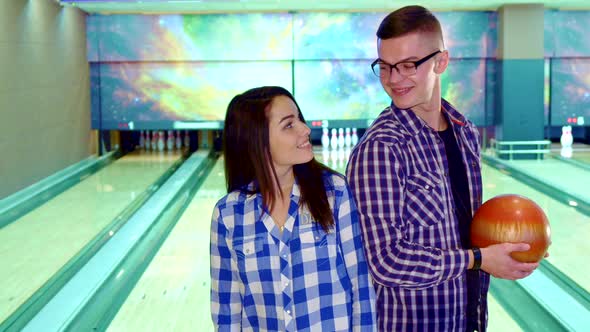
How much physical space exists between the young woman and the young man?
58 mm

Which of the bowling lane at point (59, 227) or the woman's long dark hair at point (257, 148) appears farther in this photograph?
the bowling lane at point (59, 227)

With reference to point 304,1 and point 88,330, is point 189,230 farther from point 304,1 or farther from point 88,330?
point 304,1

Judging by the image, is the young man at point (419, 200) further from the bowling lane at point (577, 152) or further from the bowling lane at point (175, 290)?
the bowling lane at point (577, 152)

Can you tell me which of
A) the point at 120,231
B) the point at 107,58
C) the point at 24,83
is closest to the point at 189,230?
the point at 120,231

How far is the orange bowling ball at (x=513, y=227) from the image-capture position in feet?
5.50

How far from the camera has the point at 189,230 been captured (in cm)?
520

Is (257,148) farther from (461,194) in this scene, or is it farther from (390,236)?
(461,194)

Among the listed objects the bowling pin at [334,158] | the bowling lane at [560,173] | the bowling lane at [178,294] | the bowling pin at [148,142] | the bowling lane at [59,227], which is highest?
the bowling pin at [148,142]

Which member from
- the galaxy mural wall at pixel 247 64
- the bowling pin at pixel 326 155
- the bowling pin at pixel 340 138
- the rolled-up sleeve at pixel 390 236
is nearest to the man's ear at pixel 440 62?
the rolled-up sleeve at pixel 390 236

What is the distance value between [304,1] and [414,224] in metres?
6.44

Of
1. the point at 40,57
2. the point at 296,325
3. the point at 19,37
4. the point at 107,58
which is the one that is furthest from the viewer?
the point at 107,58

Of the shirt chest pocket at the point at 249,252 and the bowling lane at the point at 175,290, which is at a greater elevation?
the shirt chest pocket at the point at 249,252

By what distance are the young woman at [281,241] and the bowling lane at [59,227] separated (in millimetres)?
2086

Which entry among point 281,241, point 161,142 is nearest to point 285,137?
point 281,241
